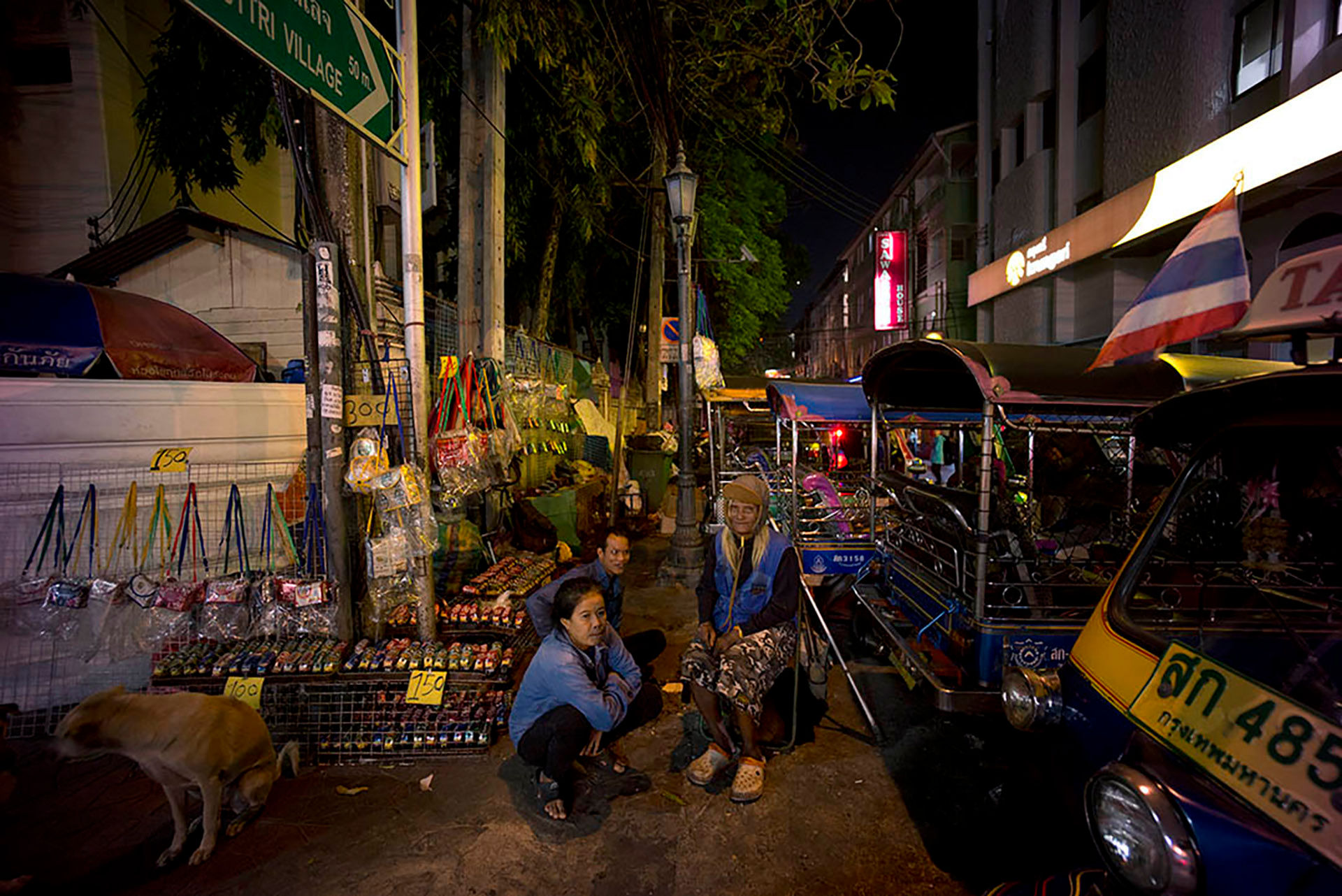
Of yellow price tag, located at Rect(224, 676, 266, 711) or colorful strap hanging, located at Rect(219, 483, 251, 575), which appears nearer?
yellow price tag, located at Rect(224, 676, 266, 711)

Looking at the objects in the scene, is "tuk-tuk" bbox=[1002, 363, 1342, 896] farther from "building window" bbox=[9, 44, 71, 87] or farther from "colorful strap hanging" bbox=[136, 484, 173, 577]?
"building window" bbox=[9, 44, 71, 87]

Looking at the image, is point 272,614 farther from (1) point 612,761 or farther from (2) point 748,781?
(2) point 748,781

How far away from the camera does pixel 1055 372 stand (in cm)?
365

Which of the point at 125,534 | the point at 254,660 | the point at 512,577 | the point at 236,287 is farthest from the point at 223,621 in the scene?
the point at 236,287

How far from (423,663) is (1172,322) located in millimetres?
4474

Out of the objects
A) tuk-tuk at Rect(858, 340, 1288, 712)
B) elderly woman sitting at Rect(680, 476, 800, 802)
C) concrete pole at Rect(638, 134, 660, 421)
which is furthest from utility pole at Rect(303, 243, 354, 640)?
concrete pole at Rect(638, 134, 660, 421)

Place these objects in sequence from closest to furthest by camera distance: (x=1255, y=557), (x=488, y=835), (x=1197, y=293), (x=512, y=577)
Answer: (x=1197, y=293) < (x=488, y=835) < (x=1255, y=557) < (x=512, y=577)

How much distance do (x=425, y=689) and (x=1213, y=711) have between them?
12.4 ft

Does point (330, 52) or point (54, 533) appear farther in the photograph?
point (54, 533)

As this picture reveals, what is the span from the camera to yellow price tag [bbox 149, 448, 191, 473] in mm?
4113

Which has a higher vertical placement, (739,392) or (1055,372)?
(739,392)

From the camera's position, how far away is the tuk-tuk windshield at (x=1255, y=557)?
6.87 ft

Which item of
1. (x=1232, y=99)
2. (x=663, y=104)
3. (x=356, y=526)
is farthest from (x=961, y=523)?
(x=1232, y=99)

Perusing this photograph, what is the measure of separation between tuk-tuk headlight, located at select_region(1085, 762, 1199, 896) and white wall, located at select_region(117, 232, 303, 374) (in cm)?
895
